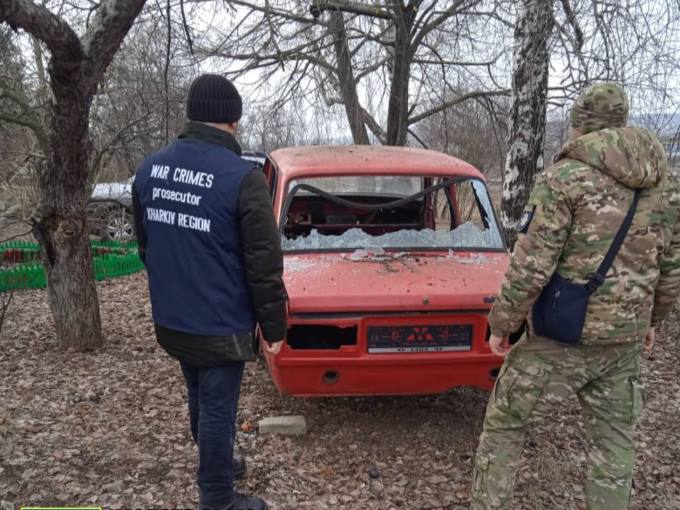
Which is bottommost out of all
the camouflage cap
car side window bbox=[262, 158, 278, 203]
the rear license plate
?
the rear license plate

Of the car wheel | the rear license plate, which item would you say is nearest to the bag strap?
the rear license plate

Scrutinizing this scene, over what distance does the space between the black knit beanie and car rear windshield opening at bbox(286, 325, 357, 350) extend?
4.46 ft

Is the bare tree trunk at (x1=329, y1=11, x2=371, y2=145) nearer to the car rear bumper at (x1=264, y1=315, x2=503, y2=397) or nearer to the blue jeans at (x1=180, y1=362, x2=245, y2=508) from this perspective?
the car rear bumper at (x1=264, y1=315, x2=503, y2=397)

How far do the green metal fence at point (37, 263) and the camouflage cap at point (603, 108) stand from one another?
7091 mm

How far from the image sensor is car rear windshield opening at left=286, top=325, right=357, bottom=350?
3.51 metres

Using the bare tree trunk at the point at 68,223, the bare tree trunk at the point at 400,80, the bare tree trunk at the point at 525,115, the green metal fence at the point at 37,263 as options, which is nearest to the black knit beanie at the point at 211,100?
the bare tree trunk at the point at 68,223

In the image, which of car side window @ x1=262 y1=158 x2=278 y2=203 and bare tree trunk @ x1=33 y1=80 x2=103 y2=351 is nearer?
bare tree trunk @ x1=33 y1=80 x2=103 y2=351

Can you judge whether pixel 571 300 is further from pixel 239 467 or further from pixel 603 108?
pixel 239 467

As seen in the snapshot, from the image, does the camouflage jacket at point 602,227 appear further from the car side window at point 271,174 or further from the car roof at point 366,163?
the car side window at point 271,174

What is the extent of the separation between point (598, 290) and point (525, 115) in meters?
4.00

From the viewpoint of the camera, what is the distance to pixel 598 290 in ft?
8.21

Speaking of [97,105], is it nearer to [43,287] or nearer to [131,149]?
[131,149]

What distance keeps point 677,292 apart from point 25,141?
920 cm

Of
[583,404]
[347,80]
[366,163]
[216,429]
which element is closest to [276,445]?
[216,429]
